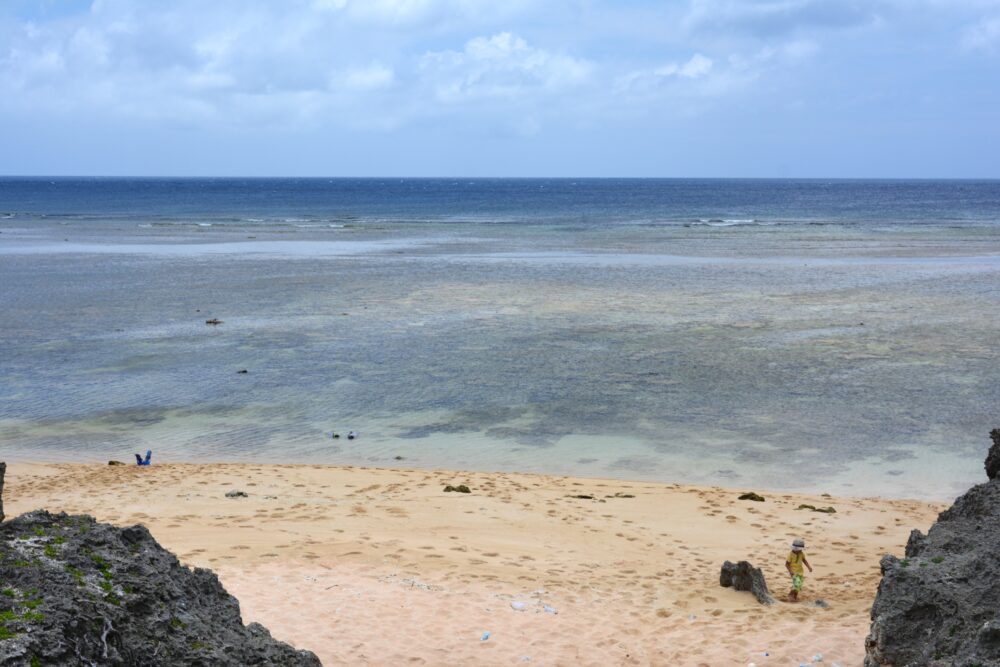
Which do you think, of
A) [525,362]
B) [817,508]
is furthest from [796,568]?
[525,362]

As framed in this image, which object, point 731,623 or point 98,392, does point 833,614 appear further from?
point 98,392

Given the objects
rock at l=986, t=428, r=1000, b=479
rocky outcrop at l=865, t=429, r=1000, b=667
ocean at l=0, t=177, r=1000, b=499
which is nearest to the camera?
rocky outcrop at l=865, t=429, r=1000, b=667

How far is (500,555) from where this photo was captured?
41.4 ft

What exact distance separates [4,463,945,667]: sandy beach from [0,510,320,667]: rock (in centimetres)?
329

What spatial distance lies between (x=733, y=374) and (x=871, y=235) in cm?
5104

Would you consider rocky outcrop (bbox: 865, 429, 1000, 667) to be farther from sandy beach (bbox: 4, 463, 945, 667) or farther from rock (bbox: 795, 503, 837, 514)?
rock (bbox: 795, 503, 837, 514)

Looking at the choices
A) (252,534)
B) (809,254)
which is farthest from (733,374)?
(809,254)

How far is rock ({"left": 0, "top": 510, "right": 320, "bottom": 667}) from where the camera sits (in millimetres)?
4949

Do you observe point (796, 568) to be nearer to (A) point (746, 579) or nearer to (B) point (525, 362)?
(A) point (746, 579)

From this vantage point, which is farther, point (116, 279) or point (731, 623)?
point (116, 279)

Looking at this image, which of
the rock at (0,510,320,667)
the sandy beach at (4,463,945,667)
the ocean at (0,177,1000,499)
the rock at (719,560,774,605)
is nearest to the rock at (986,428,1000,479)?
the sandy beach at (4,463,945,667)

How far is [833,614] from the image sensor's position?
1048 centimetres

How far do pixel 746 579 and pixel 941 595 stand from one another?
12.1ft

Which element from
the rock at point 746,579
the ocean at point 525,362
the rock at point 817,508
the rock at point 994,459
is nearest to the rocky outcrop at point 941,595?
the rock at point 994,459
